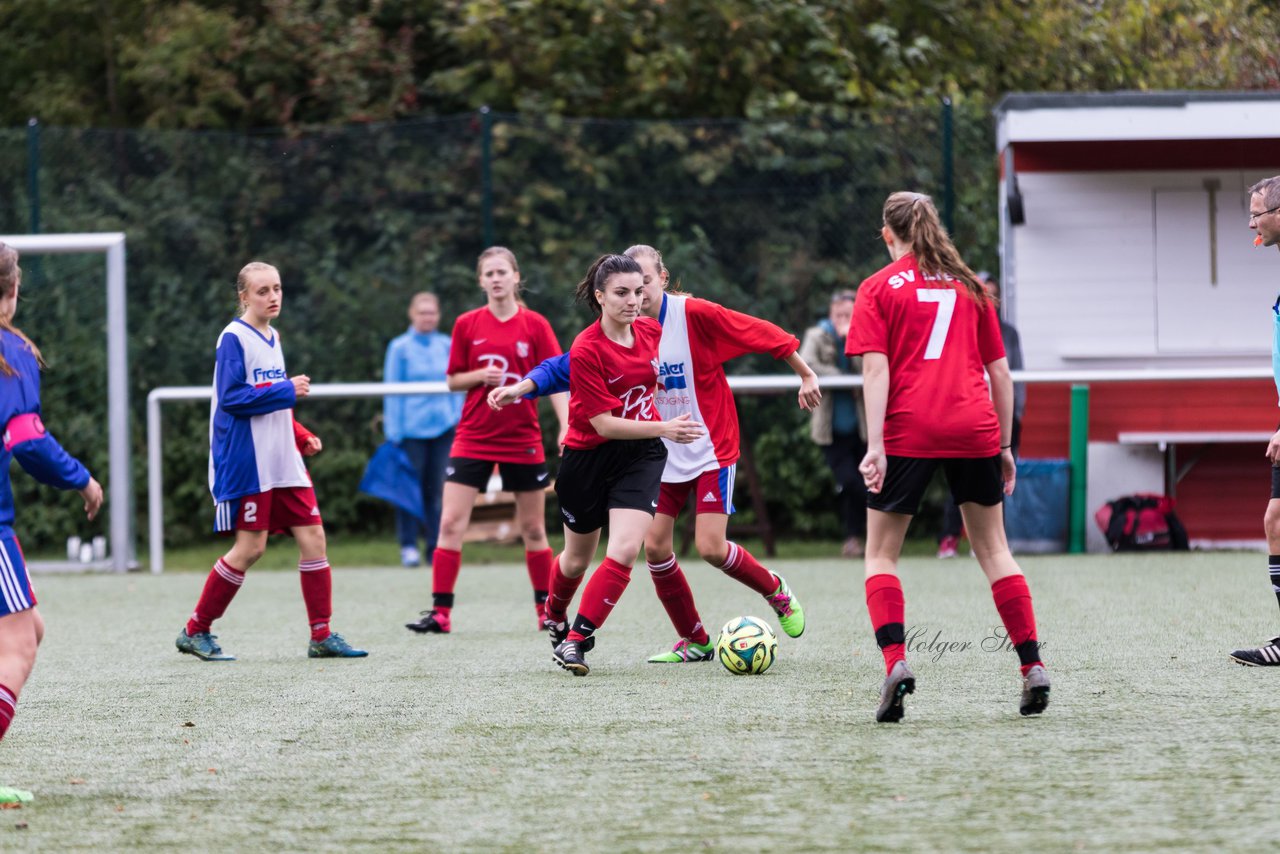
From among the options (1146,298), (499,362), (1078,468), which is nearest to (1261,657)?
(499,362)

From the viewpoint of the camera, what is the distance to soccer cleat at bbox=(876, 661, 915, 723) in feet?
16.3

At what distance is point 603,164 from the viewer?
1316cm

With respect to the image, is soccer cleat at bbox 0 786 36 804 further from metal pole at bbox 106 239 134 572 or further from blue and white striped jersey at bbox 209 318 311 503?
metal pole at bbox 106 239 134 572

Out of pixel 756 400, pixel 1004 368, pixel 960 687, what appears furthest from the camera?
pixel 756 400

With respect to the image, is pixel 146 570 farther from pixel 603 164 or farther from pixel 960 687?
pixel 960 687

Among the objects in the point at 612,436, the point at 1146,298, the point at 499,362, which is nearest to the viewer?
the point at 612,436

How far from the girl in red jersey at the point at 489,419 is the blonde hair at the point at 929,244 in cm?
304

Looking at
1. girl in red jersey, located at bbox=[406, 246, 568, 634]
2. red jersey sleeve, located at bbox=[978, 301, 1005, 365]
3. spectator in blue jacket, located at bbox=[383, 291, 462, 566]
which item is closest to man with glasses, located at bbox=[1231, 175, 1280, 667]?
red jersey sleeve, located at bbox=[978, 301, 1005, 365]

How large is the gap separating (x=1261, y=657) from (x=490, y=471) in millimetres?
3690

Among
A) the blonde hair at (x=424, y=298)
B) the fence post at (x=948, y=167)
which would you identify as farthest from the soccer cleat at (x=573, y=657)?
the fence post at (x=948, y=167)

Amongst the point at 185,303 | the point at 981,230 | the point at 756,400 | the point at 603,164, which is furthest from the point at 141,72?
the point at 981,230

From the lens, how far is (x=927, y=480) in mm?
5172

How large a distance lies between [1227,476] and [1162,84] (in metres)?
5.42

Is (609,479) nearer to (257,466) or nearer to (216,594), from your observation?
(257,466)
